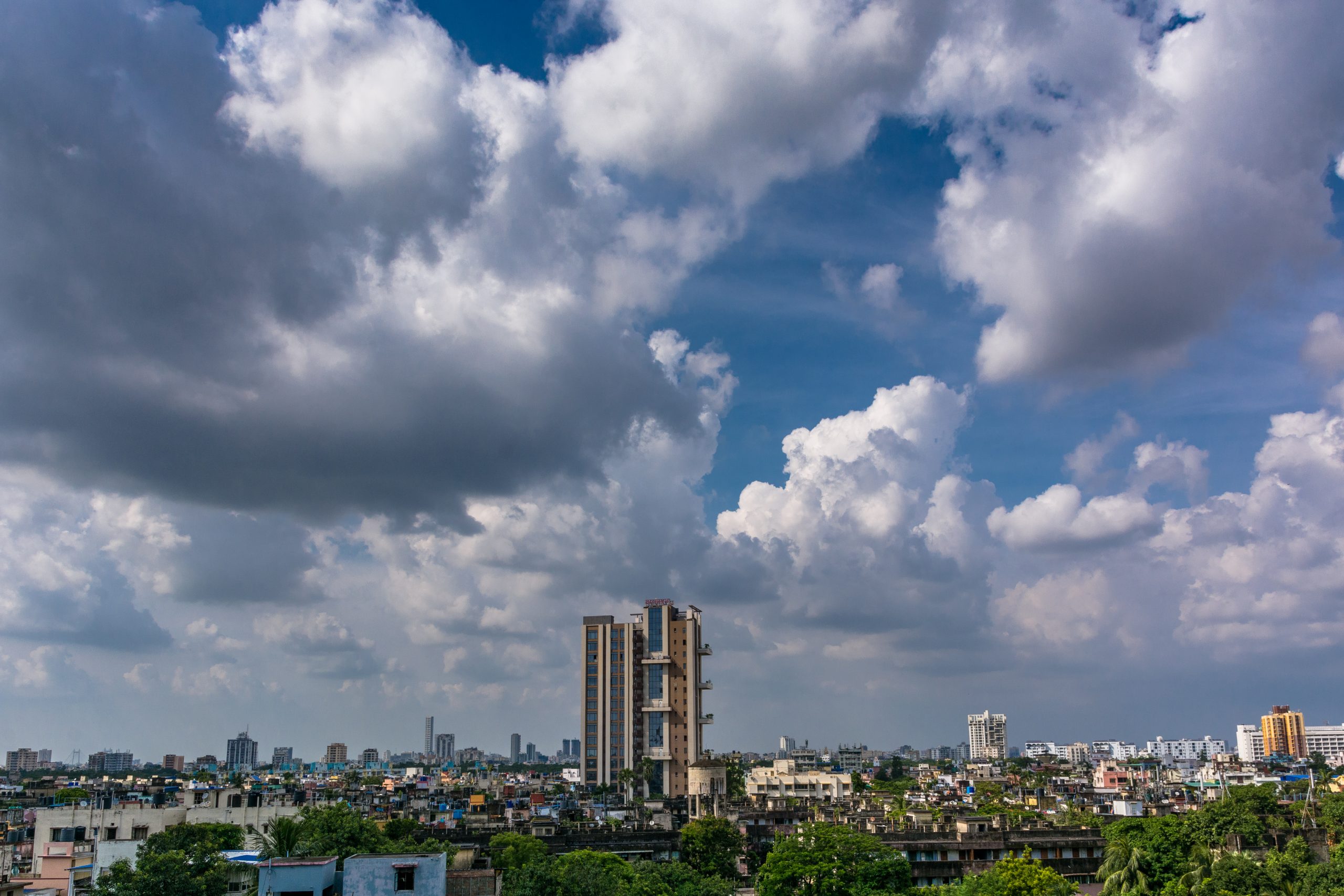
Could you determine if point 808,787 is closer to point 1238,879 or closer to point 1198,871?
point 1198,871

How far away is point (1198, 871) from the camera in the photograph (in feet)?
243

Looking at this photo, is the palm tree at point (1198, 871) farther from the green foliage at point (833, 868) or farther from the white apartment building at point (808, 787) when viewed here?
the white apartment building at point (808, 787)

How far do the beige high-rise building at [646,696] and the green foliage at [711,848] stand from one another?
3236 inches

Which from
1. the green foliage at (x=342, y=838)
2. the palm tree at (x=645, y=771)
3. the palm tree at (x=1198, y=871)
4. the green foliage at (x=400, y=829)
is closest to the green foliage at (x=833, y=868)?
the palm tree at (x=1198, y=871)

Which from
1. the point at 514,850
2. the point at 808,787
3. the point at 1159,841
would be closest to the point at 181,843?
the point at 514,850

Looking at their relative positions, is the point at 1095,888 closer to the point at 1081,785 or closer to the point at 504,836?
the point at 504,836

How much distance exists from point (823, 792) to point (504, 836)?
91.0m

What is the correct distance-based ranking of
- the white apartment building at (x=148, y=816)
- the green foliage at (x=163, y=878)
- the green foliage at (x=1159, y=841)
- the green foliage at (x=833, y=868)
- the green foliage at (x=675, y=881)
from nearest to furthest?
the green foliage at (x=163, y=878) → the green foliage at (x=675, y=881) → the green foliage at (x=833, y=868) → the white apartment building at (x=148, y=816) → the green foliage at (x=1159, y=841)

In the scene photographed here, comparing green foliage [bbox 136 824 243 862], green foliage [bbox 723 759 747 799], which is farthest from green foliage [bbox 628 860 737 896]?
green foliage [bbox 723 759 747 799]

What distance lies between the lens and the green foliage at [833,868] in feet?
249

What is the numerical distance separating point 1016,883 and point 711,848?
3129 cm

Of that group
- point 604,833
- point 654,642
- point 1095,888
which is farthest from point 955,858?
point 654,642

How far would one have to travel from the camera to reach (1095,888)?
316ft

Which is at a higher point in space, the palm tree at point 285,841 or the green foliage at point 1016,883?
the palm tree at point 285,841
